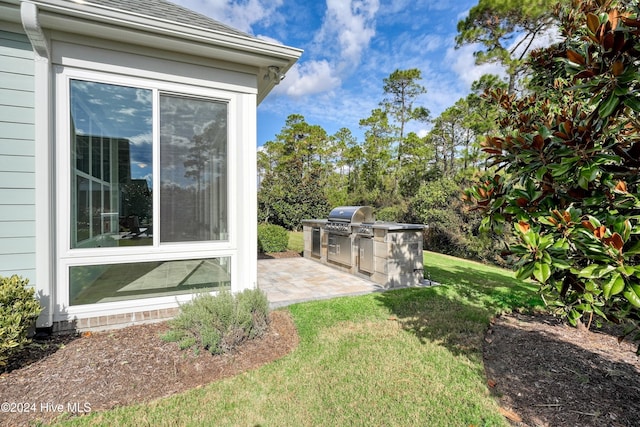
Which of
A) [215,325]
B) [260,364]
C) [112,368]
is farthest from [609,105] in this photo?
[112,368]

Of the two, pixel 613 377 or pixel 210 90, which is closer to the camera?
pixel 613 377

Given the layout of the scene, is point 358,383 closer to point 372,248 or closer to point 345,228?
point 372,248

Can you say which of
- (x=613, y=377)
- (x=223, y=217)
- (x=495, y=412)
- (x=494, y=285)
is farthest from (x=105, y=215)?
(x=494, y=285)

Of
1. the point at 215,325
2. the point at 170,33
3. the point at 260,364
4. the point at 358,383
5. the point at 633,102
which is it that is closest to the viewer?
the point at 633,102

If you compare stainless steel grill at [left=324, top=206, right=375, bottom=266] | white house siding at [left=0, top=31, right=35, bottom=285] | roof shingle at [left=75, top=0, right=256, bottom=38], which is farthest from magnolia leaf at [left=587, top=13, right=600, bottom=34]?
stainless steel grill at [left=324, top=206, right=375, bottom=266]

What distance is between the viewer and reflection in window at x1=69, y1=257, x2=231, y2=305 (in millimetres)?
4145

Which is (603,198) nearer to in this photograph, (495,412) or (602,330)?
(495,412)

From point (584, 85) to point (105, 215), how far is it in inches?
205

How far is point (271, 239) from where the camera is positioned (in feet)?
38.2

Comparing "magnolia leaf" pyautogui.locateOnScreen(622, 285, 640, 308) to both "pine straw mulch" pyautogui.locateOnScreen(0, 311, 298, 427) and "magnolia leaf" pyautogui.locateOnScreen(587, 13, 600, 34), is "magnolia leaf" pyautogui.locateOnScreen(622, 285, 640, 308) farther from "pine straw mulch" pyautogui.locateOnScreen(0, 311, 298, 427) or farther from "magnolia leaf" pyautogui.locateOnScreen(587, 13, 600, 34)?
"pine straw mulch" pyautogui.locateOnScreen(0, 311, 298, 427)

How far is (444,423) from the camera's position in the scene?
2480 mm

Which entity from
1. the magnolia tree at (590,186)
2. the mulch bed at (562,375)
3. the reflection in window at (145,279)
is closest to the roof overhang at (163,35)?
the reflection in window at (145,279)

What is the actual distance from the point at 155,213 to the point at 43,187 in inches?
49.8

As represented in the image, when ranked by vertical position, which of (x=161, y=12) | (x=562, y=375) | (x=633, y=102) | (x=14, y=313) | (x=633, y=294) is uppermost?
(x=161, y=12)
